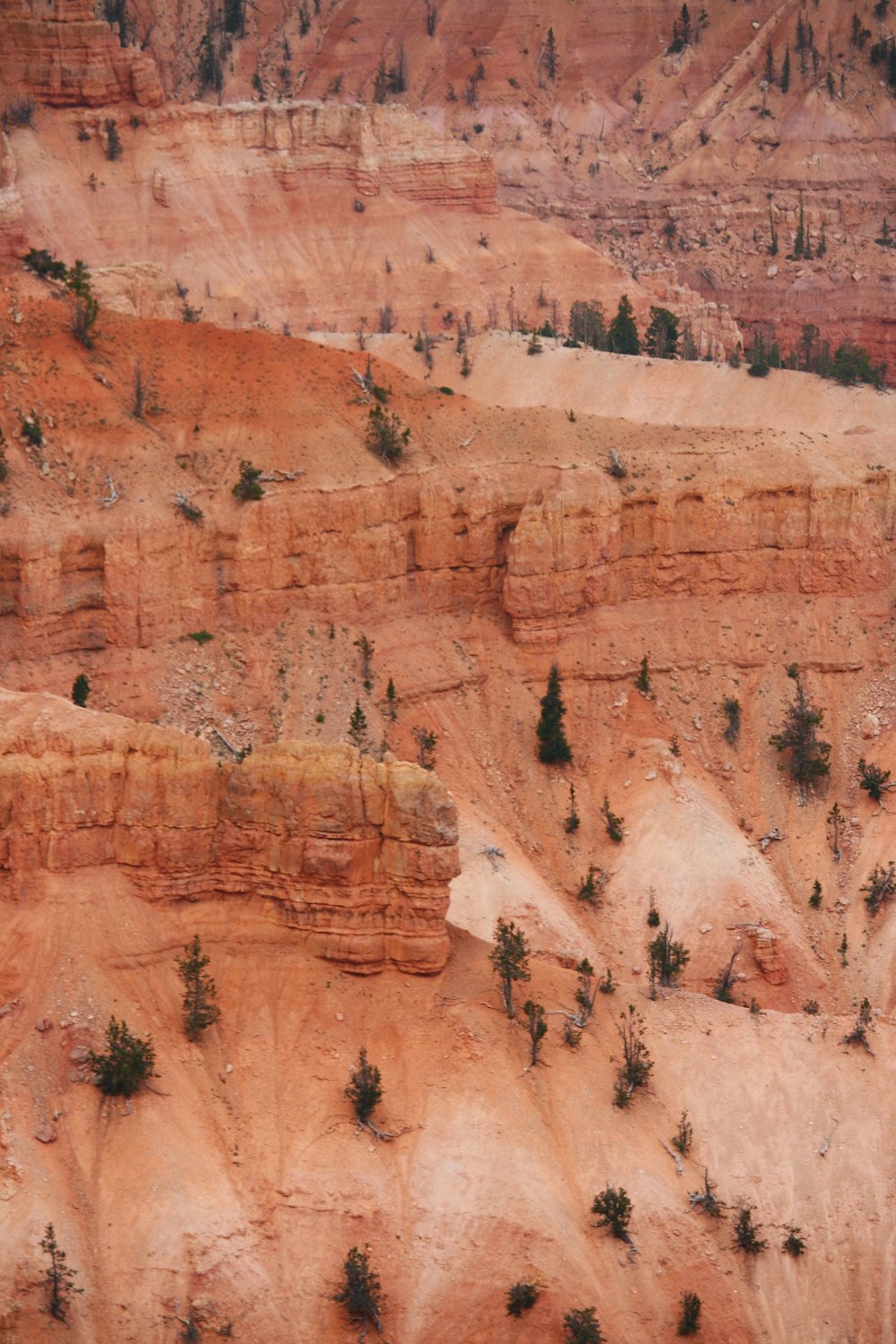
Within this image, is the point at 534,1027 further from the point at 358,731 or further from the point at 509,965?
the point at 358,731

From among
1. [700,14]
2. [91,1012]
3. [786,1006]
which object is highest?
[700,14]

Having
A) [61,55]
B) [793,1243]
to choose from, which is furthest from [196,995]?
[61,55]

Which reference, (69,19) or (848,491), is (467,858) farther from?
(69,19)

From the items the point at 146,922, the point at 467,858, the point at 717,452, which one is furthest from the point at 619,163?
the point at 146,922

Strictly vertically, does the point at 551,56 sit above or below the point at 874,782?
above

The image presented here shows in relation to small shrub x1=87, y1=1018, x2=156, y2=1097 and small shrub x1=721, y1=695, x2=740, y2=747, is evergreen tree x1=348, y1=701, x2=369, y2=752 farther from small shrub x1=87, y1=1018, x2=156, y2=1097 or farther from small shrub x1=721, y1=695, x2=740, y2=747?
small shrub x1=87, y1=1018, x2=156, y2=1097

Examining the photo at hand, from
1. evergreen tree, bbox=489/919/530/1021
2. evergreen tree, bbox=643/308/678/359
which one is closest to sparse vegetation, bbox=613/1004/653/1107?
evergreen tree, bbox=489/919/530/1021
